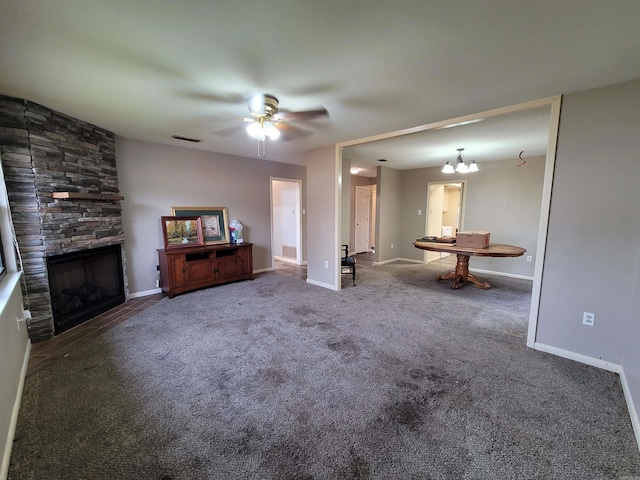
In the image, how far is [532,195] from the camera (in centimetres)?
502

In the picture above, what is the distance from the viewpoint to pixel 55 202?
2744 mm

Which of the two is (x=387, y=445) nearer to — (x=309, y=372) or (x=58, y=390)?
(x=309, y=372)

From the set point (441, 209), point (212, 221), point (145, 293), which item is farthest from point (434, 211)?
point (145, 293)

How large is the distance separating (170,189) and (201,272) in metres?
1.44

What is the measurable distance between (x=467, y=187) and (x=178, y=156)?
5.78m

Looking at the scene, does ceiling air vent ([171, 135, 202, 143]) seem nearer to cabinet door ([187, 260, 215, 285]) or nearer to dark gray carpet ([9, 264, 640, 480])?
cabinet door ([187, 260, 215, 285])

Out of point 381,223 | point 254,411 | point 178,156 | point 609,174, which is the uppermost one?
point 178,156

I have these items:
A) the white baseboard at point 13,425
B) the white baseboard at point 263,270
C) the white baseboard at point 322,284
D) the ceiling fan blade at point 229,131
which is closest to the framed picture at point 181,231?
the white baseboard at point 263,270

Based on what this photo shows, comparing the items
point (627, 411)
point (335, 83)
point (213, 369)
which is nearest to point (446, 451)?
point (627, 411)

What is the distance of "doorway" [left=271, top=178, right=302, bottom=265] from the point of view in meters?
6.11

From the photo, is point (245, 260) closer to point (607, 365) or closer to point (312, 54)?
point (312, 54)

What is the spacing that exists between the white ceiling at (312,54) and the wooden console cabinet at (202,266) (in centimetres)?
199

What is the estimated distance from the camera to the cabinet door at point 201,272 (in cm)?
405

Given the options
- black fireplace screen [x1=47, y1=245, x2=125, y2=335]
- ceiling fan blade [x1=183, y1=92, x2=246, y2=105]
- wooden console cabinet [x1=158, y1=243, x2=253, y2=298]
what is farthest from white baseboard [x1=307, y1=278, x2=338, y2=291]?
ceiling fan blade [x1=183, y1=92, x2=246, y2=105]
